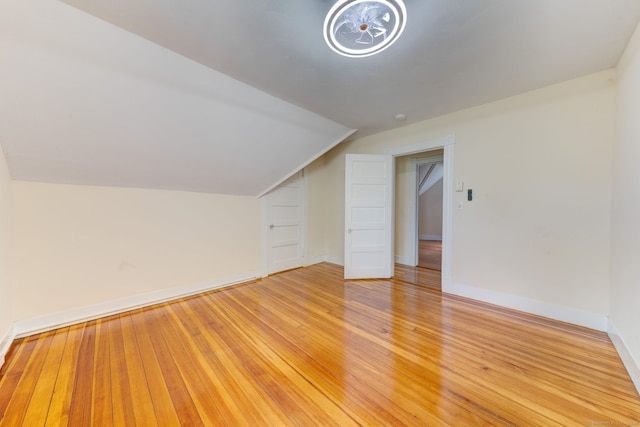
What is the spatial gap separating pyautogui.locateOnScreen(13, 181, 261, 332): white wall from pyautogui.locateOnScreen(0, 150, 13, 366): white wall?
12 cm

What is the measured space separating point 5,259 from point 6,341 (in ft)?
2.12

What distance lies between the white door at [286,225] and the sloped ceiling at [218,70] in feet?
4.34

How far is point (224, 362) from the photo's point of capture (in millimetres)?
1665

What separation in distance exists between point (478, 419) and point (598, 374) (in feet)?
3.56

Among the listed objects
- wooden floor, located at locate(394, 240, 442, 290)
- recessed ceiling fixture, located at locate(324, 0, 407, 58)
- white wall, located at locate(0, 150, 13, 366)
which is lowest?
wooden floor, located at locate(394, 240, 442, 290)

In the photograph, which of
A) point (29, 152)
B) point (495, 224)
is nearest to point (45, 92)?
point (29, 152)

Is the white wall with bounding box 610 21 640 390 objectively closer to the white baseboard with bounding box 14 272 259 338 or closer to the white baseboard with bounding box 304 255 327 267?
the white baseboard with bounding box 304 255 327 267

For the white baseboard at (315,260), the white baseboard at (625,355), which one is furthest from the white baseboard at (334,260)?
the white baseboard at (625,355)

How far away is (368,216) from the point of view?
355 centimetres

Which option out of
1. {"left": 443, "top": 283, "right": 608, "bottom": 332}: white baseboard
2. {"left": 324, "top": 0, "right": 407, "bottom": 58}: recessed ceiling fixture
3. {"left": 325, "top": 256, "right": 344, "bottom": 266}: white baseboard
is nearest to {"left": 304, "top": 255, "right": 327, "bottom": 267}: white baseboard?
{"left": 325, "top": 256, "right": 344, "bottom": 266}: white baseboard

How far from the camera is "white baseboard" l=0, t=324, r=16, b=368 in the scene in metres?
1.66

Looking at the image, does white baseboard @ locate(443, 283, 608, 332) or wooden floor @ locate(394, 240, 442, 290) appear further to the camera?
wooden floor @ locate(394, 240, 442, 290)

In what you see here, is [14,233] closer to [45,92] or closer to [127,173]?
[127,173]

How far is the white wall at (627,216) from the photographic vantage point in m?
1.50
